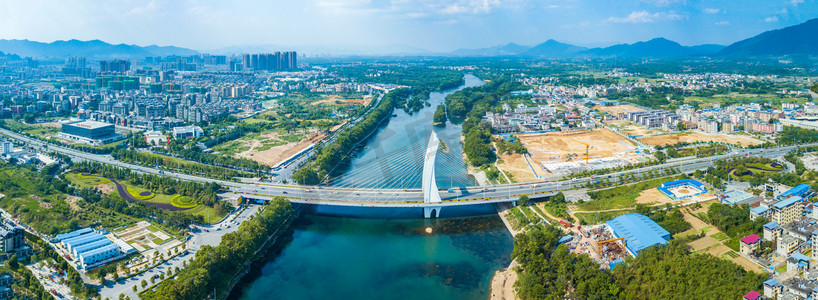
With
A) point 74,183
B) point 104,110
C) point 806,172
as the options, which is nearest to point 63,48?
point 104,110

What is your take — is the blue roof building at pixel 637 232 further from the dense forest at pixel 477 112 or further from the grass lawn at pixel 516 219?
the dense forest at pixel 477 112

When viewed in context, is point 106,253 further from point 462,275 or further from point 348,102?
point 348,102

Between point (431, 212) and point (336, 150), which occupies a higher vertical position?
point (336, 150)

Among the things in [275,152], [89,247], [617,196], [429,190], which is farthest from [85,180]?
[617,196]

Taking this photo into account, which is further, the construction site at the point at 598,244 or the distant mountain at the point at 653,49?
the distant mountain at the point at 653,49

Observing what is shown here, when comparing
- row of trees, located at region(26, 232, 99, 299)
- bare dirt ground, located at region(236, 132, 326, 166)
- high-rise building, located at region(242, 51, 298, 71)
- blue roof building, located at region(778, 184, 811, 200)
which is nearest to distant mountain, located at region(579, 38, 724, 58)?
high-rise building, located at region(242, 51, 298, 71)

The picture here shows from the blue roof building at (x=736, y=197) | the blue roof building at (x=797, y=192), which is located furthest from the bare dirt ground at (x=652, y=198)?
the blue roof building at (x=797, y=192)

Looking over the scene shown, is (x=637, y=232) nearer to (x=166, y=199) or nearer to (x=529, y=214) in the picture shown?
(x=529, y=214)
